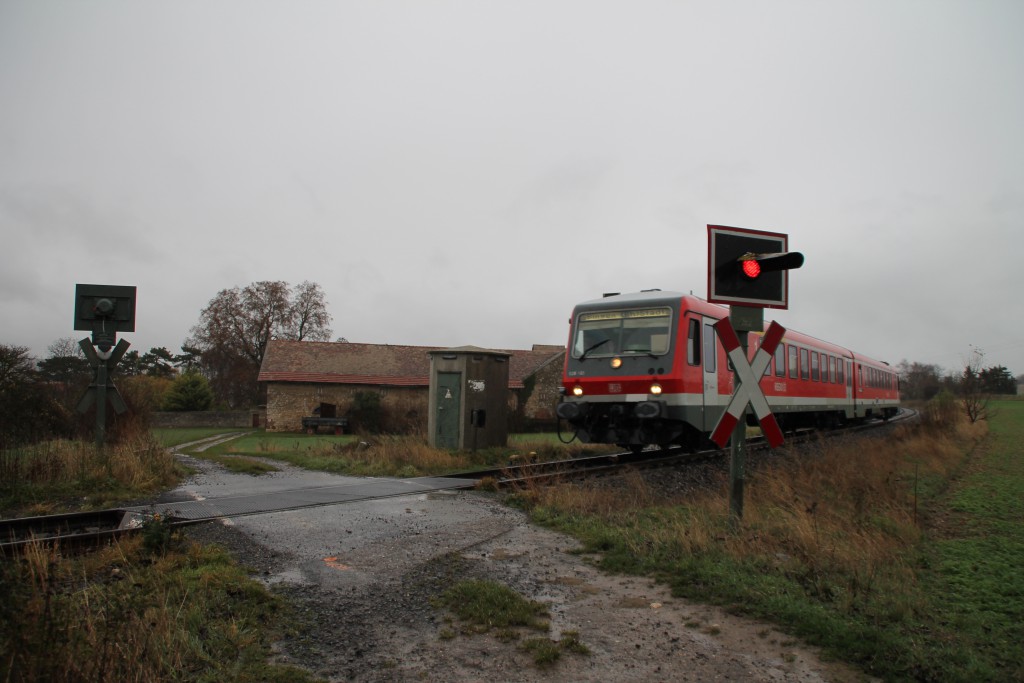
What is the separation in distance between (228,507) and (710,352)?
30.1ft

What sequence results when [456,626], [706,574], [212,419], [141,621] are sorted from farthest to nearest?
[212,419] → [706,574] → [456,626] → [141,621]

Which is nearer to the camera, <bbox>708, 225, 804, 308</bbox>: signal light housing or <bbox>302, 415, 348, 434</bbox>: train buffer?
<bbox>708, 225, 804, 308</bbox>: signal light housing

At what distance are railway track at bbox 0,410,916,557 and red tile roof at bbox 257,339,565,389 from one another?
2591 cm

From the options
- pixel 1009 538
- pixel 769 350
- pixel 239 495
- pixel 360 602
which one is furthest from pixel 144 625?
pixel 1009 538

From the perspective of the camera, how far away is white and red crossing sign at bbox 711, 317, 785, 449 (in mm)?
6926

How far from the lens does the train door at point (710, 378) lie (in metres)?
14.0

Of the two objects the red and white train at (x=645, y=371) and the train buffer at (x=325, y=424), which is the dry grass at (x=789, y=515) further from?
the train buffer at (x=325, y=424)

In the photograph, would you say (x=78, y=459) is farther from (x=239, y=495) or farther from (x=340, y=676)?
→ (x=340, y=676)

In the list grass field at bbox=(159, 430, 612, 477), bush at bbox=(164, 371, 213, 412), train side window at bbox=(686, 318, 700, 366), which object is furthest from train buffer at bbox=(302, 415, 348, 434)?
train side window at bbox=(686, 318, 700, 366)

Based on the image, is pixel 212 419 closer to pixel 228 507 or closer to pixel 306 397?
pixel 306 397

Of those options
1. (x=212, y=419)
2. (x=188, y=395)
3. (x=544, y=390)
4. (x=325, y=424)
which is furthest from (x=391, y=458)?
(x=188, y=395)

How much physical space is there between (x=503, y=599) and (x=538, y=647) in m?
0.85

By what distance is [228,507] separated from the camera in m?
8.88

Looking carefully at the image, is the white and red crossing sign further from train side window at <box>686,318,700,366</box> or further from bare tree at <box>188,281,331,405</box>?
bare tree at <box>188,281,331,405</box>
